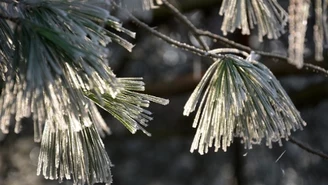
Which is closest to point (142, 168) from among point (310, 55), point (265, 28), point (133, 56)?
point (133, 56)

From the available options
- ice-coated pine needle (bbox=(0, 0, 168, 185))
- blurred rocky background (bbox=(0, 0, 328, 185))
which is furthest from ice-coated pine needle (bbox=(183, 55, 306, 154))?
blurred rocky background (bbox=(0, 0, 328, 185))

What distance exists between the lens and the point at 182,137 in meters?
3.85

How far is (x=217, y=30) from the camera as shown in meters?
3.40

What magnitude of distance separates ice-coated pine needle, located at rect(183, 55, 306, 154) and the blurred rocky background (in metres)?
1.65

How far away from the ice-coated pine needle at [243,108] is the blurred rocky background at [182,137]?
1.65 meters

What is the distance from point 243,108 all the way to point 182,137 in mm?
2698

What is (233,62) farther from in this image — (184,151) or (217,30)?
Result: (184,151)

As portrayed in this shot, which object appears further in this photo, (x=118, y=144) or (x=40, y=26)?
(x=118, y=144)

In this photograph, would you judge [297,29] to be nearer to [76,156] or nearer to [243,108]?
[243,108]

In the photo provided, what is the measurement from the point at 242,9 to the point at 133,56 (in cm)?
252

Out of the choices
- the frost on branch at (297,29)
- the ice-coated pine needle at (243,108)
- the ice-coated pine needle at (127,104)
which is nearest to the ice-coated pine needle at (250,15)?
the ice-coated pine needle at (243,108)

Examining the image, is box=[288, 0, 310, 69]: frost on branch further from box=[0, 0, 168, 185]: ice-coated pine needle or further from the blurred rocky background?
the blurred rocky background

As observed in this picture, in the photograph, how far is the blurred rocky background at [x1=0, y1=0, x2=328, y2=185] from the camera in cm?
322

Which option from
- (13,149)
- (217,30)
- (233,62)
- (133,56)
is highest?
(233,62)
